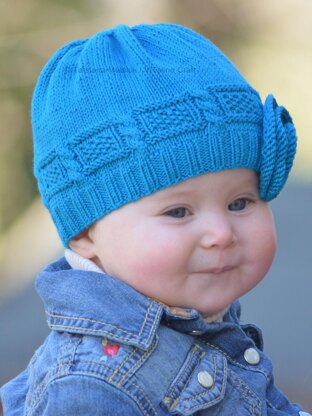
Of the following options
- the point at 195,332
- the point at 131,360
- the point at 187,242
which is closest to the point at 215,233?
the point at 187,242

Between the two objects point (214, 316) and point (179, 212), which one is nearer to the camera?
point (179, 212)

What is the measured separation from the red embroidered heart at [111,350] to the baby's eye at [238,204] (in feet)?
1.56

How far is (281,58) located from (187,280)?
561cm

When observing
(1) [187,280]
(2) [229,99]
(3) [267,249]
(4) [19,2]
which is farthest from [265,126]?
(4) [19,2]

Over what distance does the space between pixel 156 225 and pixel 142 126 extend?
0.25 m

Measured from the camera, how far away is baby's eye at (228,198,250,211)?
7.37 ft

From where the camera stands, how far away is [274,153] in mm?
2242

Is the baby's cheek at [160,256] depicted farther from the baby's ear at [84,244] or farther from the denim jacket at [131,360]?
the baby's ear at [84,244]

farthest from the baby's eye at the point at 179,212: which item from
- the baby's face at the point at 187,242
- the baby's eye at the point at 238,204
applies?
the baby's eye at the point at 238,204

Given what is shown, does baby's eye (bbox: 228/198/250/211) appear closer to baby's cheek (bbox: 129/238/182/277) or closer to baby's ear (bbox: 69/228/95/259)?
baby's cheek (bbox: 129/238/182/277)

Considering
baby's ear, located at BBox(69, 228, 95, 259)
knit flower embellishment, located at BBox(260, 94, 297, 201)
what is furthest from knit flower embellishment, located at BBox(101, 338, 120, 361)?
knit flower embellishment, located at BBox(260, 94, 297, 201)

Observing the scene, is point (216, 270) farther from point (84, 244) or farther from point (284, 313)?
point (284, 313)

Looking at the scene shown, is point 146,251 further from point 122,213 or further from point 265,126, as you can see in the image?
point 265,126

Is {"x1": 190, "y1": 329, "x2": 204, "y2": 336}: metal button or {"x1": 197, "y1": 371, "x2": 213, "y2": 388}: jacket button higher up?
{"x1": 190, "y1": 329, "x2": 204, "y2": 336}: metal button
